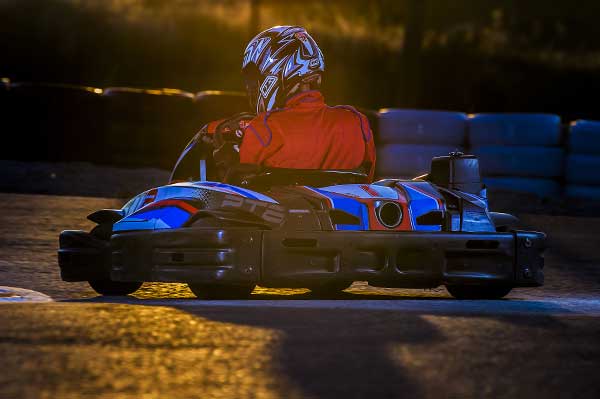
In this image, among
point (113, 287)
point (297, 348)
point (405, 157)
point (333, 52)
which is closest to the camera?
point (297, 348)

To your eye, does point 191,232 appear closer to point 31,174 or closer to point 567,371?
point 567,371

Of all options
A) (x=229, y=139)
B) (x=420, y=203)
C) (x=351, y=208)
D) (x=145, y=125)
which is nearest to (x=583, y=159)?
(x=145, y=125)

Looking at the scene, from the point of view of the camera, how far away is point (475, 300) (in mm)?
7594

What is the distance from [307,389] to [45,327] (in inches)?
63.4

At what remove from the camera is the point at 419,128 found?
709 inches

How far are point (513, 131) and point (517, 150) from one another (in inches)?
10.2

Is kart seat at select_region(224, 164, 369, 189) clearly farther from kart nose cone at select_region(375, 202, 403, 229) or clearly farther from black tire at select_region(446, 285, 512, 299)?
black tire at select_region(446, 285, 512, 299)

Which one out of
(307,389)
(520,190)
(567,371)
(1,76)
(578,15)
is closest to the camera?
(307,389)

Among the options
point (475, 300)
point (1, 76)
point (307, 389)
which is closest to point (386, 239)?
point (475, 300)

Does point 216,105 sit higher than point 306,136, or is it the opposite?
point 216,105

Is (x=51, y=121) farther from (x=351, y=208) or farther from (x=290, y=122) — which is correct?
(x=351, y=208)

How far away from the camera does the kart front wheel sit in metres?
7.90

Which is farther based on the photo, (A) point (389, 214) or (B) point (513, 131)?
(B) point (513, 131)

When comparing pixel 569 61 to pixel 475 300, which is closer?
pixel 475 300
